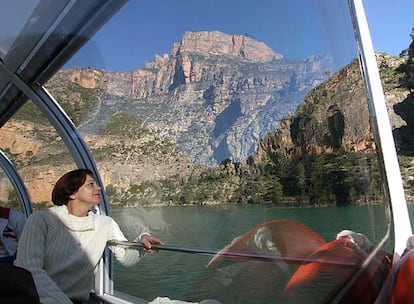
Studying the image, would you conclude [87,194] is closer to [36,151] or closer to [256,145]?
[256,145]

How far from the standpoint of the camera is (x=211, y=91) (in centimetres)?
242

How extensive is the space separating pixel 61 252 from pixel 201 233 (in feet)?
3.20

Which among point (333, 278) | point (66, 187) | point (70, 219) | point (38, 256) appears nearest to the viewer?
point (333, 278)

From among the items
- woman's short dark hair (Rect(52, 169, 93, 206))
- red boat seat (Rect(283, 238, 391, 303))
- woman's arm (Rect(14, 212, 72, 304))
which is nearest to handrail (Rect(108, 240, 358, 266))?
red boat seat (Rect(283, 238, 391, 303))

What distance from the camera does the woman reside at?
2.58m

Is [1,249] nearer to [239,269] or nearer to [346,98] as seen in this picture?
[239,269]

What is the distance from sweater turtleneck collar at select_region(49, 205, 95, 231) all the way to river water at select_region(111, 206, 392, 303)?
0.55 m

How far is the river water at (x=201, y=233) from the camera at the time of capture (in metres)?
1.43

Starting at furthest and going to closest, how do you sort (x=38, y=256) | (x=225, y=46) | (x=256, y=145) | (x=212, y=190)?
(x=38, y=256) → (x=212, y=190) → (x=225, y=46) → (x=256, y=145)

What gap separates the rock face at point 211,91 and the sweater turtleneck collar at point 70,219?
898 millimetres

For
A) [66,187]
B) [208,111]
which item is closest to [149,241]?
[66,187]

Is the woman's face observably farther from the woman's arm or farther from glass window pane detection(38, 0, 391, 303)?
glass window pane detection(38, 0, 391, 303)

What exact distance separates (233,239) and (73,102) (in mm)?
2672

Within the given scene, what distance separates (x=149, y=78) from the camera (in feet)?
11.6
